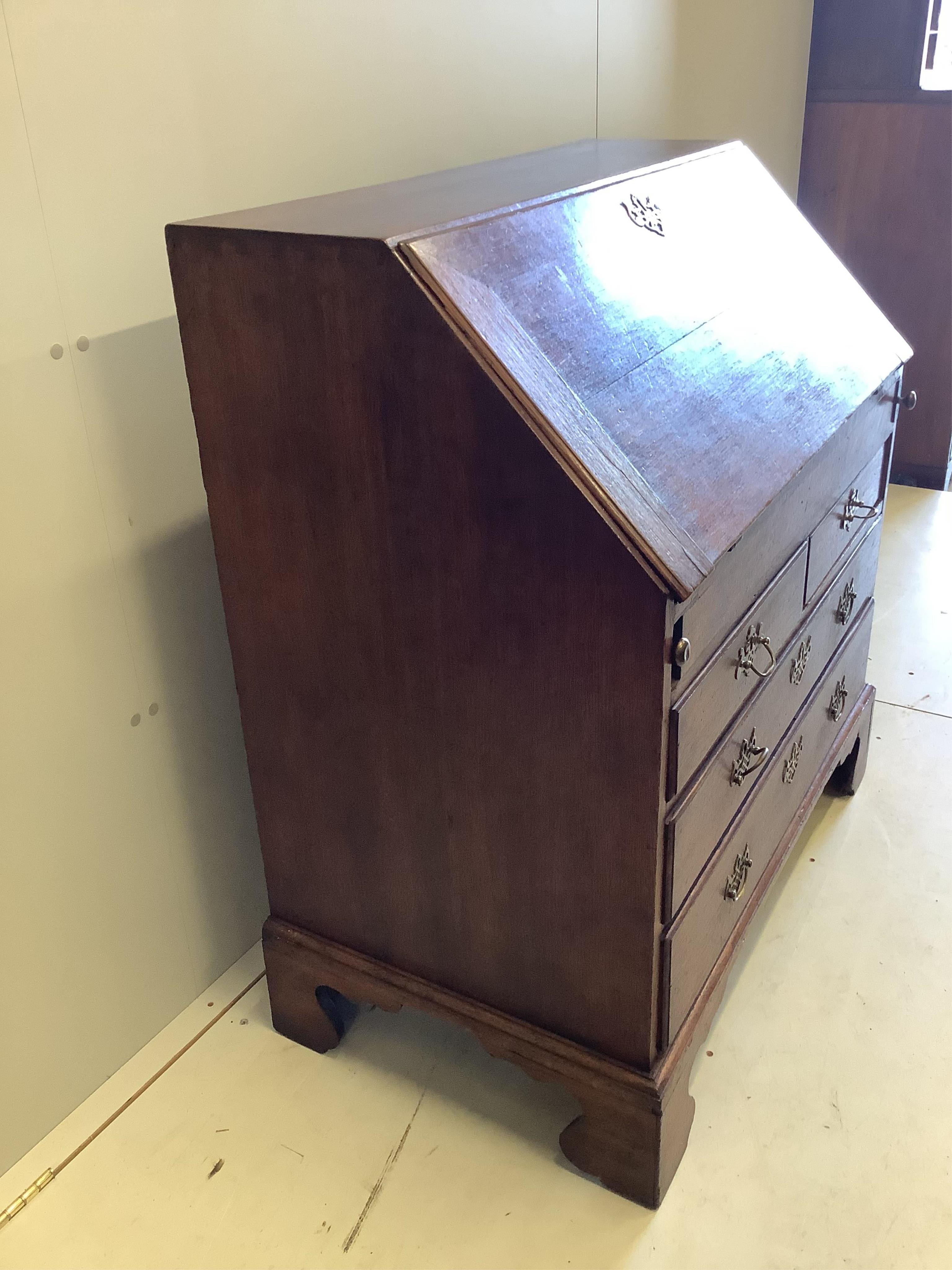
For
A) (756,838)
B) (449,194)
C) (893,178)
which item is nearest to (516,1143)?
(756,838)

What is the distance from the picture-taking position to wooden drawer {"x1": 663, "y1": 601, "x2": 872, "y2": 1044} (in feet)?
4.08

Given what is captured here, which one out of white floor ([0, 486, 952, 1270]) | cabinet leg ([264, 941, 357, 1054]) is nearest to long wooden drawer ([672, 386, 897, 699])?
white floor ([0, 486, 952, 1270])

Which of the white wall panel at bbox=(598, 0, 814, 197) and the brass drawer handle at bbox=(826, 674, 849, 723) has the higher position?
the white wall panel at bbox=(598, 0, 814, 197)

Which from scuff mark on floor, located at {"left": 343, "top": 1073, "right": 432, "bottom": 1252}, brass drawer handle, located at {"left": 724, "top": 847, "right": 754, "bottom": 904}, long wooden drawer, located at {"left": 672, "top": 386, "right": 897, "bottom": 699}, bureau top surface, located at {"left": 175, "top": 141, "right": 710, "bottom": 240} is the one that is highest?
bureau top surface, located at {"left": 175, "top": 141, "right": 710, "bottom": 240}

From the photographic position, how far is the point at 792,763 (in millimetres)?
1536

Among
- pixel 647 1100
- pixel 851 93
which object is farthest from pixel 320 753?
pixel 851 93

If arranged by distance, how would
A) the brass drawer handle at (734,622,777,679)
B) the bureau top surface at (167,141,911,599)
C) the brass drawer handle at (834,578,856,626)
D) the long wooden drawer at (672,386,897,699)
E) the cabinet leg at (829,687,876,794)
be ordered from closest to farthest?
the bureau top surface at (167,141,911,599)
the long wooden drawer at (672,386,897,699)
the brass drawer handle at (734,622,777,679)
the brass drawer handle at (834,578,856,626)
the cabinet leg at (829,687,876,794)

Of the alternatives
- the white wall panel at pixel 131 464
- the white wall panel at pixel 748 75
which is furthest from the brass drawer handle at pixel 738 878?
the white wall panel at pixel 748 75

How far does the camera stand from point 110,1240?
4.17 feet

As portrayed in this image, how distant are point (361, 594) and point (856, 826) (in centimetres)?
115

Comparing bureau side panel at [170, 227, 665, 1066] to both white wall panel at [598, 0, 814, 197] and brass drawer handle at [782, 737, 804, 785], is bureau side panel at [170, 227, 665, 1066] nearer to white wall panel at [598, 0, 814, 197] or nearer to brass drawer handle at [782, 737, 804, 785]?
brass drawer handle at [782, 737, 804, 785]

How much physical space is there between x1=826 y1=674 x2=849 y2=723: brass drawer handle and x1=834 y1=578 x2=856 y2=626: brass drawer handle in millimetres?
106

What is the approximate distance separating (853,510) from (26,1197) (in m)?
1.43

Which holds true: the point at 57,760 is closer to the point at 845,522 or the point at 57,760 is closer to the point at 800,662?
the point at 800,662
